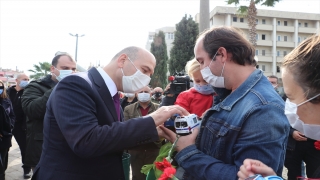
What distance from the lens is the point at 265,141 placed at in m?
1.39

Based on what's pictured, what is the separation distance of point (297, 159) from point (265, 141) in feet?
10.3

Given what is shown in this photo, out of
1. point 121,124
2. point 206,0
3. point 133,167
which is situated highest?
point 206,0

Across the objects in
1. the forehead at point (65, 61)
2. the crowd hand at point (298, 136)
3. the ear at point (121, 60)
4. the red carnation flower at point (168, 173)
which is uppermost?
the forehead at point (65, 61)

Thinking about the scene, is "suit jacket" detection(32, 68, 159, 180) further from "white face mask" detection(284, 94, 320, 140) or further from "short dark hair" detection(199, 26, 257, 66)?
"white face mask" detection(284, 94, 320, 140)

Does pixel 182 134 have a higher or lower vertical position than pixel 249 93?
lower

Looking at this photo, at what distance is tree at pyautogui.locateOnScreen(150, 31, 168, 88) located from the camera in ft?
102

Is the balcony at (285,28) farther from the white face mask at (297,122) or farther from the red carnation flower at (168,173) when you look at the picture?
the red carnation flower at (168,173)

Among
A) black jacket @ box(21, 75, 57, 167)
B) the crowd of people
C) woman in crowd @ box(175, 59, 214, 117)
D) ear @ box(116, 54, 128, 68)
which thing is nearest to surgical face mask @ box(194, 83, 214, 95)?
woman in crowd @ box(175, 59, 214, 117)

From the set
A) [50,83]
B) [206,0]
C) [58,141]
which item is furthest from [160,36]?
[58,141]

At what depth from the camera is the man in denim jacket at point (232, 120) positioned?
1.41 meters

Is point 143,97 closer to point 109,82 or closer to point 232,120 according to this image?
point 109,82

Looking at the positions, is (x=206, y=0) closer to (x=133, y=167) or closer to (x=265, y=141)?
(x=133, y=167)

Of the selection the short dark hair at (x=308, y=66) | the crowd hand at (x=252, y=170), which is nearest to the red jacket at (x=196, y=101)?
the short dark hair at (x=308, y=66)

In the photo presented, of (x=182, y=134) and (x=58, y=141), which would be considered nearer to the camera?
(x=182, y=134)
